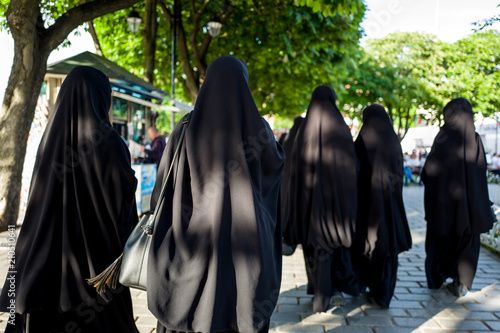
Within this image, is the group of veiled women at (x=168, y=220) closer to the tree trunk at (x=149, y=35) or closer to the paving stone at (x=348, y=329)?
the paving stone at (x=348, y=329)

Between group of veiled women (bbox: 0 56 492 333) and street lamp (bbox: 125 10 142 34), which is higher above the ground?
street lamp (bbox: 125 10 142 34)

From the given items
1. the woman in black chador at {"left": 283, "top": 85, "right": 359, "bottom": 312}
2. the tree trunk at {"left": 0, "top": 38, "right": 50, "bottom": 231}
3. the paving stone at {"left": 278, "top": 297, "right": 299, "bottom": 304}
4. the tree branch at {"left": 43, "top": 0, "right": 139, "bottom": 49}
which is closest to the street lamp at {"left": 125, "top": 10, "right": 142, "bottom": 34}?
the tree branch at {"left": 43, "top": 0, "right": 139, "bottom": 49}

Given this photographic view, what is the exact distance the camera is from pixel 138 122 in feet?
45.0

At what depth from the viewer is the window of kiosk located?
1321 centimetres

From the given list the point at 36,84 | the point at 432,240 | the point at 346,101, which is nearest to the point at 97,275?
the point at 432,240

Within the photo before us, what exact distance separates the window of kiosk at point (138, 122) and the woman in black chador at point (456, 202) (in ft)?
31.7

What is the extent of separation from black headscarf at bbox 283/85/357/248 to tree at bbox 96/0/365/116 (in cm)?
428

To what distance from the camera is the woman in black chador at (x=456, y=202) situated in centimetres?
499

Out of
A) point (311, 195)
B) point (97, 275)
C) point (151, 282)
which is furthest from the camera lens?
point (311, 195)

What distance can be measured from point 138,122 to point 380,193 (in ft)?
34.1

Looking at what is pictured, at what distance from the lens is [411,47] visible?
28.0 metres

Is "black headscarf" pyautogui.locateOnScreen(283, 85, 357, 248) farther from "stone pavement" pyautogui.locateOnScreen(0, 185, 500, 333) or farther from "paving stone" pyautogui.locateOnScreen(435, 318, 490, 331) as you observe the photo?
"paving stone" pyautogui.locateOnScreen(435, 318, 490, 331)

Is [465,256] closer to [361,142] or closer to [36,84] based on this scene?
[361,142]

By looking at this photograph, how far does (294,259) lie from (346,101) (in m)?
23.1
